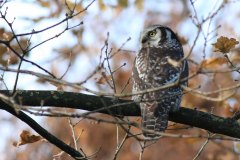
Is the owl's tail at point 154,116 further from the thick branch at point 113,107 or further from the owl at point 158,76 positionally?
the thick branch at point 113,107

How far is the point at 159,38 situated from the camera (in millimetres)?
5934

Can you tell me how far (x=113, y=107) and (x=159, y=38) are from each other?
105 inches

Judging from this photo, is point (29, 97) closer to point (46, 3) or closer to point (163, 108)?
point (163, 108)

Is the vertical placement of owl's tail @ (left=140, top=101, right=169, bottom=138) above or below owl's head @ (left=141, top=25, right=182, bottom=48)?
below

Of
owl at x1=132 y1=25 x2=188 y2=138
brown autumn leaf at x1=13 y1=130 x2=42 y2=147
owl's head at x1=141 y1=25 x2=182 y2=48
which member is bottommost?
brown autumn leaf at x1=13 y1=130 x2=42 y2=147

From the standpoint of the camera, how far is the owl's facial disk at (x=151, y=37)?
19.5 feet

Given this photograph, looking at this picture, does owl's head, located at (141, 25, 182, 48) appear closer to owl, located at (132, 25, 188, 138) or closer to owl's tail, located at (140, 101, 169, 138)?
owl, located at (132, 25, 188, 138)

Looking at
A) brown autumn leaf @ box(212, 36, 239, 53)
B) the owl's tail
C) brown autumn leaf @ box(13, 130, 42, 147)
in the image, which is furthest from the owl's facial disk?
brown autumn leaf @ box(13, 130, 42, 147)

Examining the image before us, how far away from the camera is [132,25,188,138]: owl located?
422 centimetres

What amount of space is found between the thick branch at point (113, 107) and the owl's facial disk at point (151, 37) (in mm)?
2000

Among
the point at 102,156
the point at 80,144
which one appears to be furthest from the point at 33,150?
the point at 102,156

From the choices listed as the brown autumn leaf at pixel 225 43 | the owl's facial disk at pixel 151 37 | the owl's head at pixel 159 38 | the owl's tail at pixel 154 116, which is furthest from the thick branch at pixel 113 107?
the owl's facial disk at pixel 151 37

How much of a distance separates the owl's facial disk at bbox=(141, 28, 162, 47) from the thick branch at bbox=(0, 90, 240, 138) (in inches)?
78.8

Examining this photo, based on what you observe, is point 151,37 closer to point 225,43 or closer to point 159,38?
point 159,38
